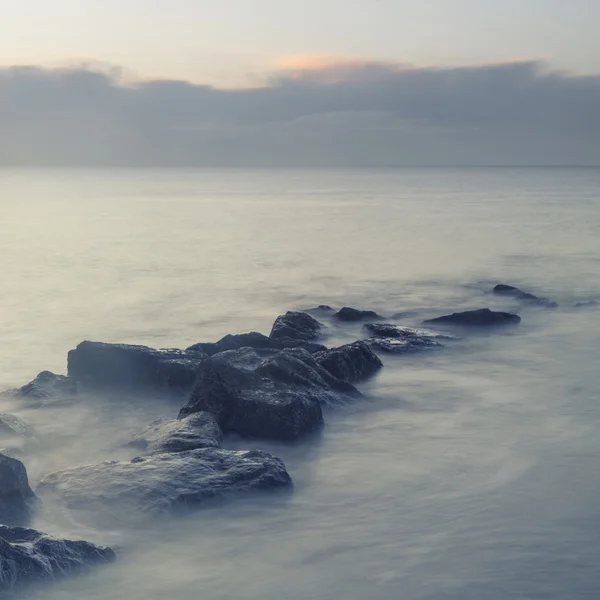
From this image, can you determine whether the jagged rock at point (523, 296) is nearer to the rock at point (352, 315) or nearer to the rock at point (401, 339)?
the rock at point (352, 315)

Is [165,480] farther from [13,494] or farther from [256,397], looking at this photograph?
[256,397]

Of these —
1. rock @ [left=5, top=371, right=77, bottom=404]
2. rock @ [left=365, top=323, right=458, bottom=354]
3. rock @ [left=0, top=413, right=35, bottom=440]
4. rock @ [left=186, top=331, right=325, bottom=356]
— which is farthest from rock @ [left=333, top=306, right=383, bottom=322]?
rock @ [left=0, top=413, right=35, bottom=440]

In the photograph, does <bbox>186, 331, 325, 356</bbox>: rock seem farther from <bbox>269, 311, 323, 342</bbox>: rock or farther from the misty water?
the misty water

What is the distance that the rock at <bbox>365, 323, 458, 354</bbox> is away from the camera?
14.2 m

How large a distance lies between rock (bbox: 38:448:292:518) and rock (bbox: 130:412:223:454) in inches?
13.6

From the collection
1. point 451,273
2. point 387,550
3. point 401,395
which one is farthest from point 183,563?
point 451,273

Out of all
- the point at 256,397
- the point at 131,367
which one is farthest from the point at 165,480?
the point at 131,367

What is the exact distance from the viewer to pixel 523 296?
20375mm

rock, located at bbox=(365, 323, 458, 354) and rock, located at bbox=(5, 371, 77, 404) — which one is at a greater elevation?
rock, located at bbox=(365, 323, 458, 354)

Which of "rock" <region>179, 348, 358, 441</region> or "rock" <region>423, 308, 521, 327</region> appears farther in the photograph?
"rock" <region>423, 308, 521, 327</region>

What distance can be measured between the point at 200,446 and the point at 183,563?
1814 mm

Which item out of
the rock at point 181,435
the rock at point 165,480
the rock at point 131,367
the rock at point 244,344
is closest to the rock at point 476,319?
the rock at point 244,344

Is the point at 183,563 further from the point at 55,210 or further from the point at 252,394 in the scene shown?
the point at 55,210

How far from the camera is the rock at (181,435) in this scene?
870 cm
